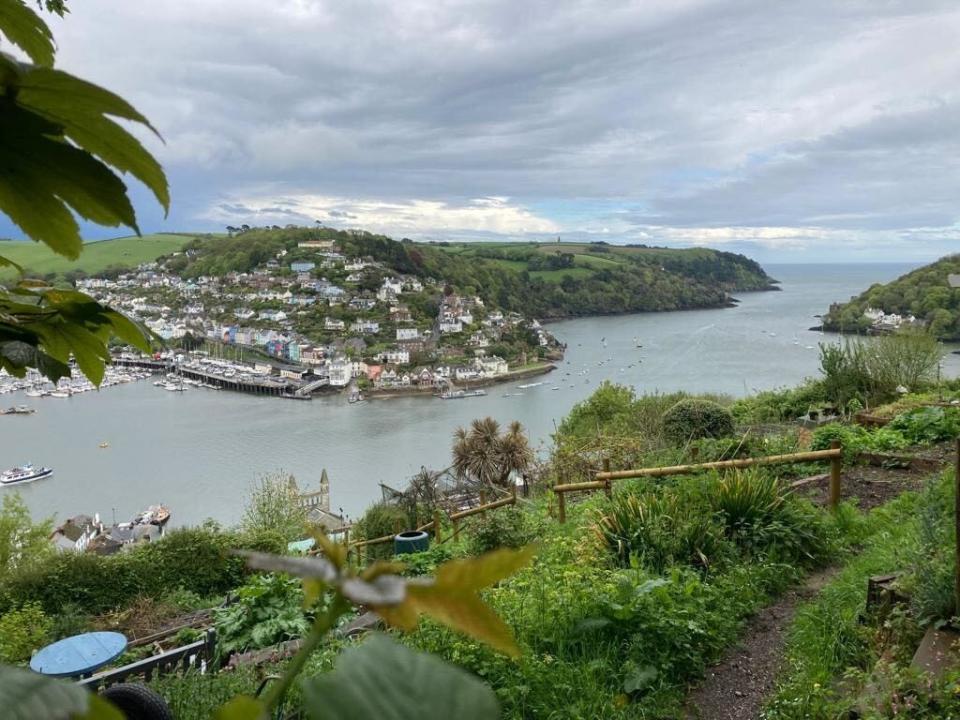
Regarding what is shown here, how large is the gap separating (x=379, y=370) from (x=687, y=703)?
47.5 metres

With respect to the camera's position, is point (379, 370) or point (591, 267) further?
point (591, 267)

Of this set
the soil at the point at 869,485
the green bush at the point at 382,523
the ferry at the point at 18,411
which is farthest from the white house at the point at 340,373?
the soil at the point at 869,485

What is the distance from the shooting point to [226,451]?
35469mm

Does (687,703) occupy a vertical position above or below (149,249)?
below

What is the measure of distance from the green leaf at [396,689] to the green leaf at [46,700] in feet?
0.21

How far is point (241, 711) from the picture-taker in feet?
0.58

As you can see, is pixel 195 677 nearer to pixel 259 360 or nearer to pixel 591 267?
pixel 259 360

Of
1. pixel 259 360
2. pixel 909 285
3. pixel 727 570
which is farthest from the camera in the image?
pixel 259 360

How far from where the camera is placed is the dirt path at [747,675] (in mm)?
3057

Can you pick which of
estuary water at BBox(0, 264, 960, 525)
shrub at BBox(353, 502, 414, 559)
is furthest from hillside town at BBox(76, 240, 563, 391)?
shrub at BBox(353, 502, 414, 559)

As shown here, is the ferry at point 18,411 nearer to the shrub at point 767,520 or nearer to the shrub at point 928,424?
the shrub at point 928,424

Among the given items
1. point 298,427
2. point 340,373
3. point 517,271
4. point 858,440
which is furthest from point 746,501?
point 517,271

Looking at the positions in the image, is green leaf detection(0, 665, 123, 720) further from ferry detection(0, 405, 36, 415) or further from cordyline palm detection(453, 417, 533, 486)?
ferry detection(0, 405, 36, 415)

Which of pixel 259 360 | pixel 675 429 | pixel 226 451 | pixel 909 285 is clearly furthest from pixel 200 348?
pixel 675 429
